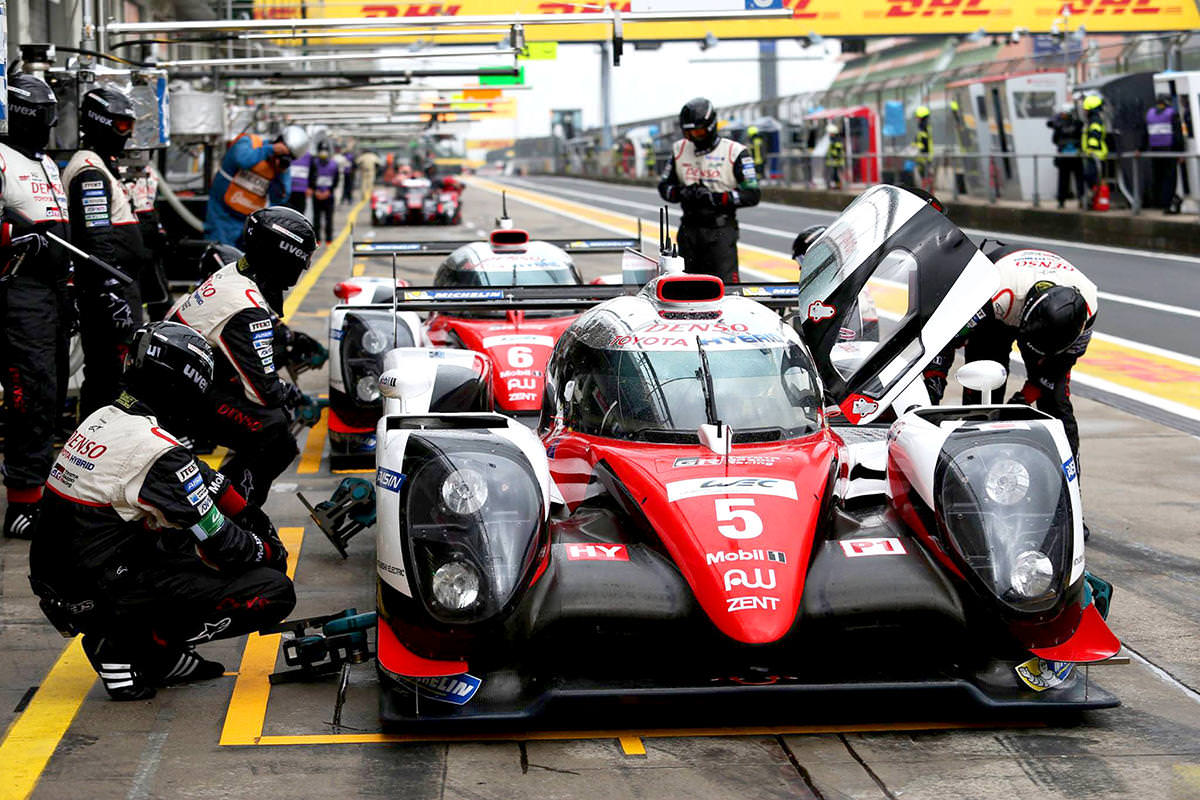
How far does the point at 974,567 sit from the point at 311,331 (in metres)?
11.7

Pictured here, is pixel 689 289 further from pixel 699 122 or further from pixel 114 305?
pixel 699 122

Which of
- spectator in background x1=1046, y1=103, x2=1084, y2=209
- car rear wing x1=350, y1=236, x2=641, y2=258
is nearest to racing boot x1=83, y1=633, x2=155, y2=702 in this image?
car rear wing x1=350, y1=236, x2=641, y2=258

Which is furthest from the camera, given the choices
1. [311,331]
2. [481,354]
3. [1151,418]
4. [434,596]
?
[311,331]

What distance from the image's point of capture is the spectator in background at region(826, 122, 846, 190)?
1583 inches

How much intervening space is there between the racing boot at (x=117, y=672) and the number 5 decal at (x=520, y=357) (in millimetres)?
4290

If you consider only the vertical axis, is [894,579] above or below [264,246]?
below

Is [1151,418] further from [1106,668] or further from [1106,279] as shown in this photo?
[1106,279]

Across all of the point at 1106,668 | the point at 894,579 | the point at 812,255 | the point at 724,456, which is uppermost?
the point at 812,255

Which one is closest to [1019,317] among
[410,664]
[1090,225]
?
[410,664]

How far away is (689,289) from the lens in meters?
6.97

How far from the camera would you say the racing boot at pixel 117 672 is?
5.71 meters

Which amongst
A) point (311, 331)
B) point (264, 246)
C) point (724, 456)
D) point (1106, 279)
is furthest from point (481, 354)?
point (1106, 279)

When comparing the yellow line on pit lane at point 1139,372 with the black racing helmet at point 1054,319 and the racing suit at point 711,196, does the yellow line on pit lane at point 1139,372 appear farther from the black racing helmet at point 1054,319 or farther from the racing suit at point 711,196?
the black racing helmet at point 1054,319

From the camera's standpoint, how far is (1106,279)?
68.1 feet
